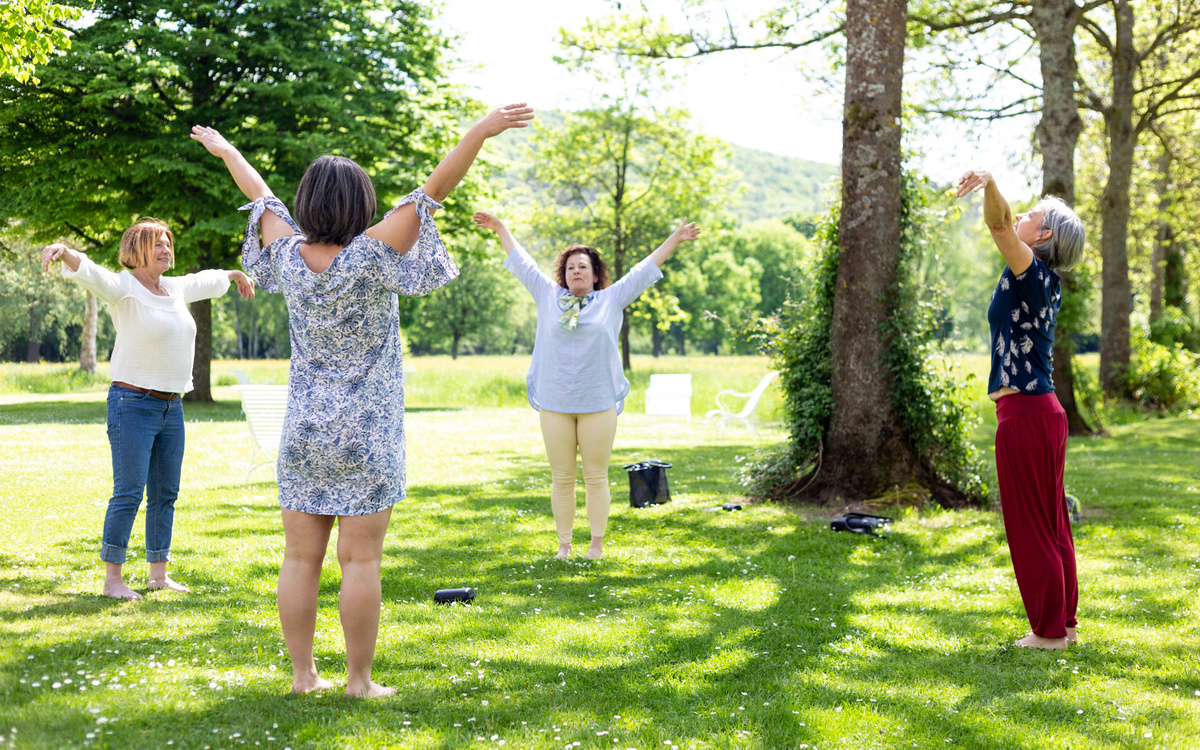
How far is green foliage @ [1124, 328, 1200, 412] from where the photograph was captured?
19984 millimetres

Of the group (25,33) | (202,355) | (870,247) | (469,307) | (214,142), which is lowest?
(202,355)

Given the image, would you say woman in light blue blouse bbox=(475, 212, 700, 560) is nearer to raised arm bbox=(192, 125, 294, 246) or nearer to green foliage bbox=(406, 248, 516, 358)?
raised arm bbox=(192, 125, 294, 246)

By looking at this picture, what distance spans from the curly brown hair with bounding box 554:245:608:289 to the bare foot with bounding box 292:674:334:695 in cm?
356

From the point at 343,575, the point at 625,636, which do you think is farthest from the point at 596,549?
the point at 343,575

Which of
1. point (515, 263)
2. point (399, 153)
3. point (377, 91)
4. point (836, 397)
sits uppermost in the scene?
point (377, 91)

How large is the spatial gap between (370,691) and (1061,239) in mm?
3786

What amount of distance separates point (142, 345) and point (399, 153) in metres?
18.3

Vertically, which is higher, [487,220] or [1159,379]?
[487,220]

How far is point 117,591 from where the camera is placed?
520cm

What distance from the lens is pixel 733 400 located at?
26719 millimetres

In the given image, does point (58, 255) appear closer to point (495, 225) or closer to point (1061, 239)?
point (495, 225)

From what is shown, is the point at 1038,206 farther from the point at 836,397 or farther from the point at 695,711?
the point at 836,397

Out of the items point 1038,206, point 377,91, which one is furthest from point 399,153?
point 1038,206

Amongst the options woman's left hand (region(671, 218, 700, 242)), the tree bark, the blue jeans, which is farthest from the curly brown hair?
the tree bark
